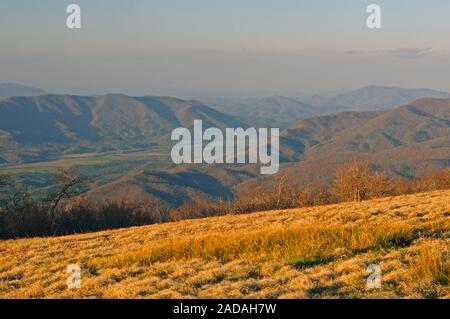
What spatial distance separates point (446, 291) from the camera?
908 centimetres

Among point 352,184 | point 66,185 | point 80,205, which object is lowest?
point 80,205

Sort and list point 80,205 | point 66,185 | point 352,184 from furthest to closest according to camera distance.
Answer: point 352,184, point 66,185, point 80,205

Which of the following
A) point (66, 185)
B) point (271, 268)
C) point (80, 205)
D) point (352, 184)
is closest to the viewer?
point (271, 268)

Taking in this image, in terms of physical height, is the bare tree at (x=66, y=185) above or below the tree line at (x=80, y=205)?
above

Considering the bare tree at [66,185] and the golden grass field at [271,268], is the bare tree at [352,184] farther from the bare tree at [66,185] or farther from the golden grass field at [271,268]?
the golden grass field at [271,268]

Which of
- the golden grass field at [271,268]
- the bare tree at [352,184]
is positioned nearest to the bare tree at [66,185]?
the bare tree at [352,184]

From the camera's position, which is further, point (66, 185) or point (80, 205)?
point (66, 185)

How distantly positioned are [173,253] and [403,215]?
12702 mm

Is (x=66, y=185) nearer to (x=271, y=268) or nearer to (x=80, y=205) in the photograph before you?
(x=80, y=205)

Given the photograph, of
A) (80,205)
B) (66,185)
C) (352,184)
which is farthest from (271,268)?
(352,184)

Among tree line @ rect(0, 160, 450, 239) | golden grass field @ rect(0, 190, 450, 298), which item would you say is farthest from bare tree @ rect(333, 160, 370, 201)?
golden grass field @ rect(0, 190, 450, 298)

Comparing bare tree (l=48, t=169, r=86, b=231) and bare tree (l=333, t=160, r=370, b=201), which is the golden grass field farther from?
bare tree (l=333, t=160, r=370, b=201)
